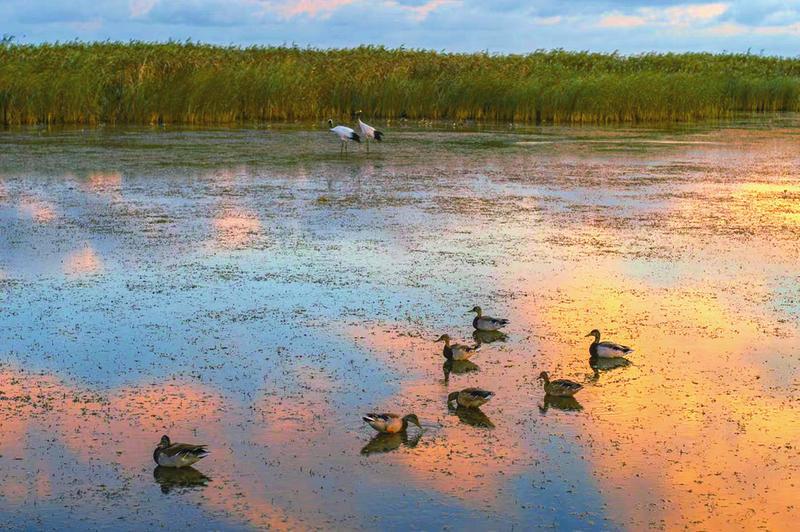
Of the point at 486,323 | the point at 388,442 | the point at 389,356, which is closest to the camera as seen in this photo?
the point at 388,442

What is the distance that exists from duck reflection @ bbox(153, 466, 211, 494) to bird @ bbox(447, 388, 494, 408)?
1.41m

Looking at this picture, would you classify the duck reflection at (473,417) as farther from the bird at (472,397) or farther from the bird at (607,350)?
the bird at (607,350)

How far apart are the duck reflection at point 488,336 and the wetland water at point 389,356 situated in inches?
2.6

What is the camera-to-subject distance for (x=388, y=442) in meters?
5.04

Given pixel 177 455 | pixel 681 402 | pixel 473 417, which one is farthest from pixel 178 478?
pixel 681 402

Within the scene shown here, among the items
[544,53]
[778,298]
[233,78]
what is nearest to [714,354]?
[778,298]

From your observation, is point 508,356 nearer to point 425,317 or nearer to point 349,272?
point 425,317

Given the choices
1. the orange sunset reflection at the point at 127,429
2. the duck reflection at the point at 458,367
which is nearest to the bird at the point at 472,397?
the duck reflection at the point at 458,367

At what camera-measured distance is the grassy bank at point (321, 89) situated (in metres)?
23.5

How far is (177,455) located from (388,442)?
971mm

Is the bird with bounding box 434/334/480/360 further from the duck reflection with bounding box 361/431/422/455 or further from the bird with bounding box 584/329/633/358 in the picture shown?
the duck reflection with bounding box 361/431/422/455

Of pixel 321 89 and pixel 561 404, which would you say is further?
pixel 321 89

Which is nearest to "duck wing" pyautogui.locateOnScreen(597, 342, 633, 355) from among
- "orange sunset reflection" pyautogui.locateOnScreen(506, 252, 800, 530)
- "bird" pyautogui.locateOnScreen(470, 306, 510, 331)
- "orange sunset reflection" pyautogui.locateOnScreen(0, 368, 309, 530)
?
"orange sunset reflection" pyautogui.locateOnScreen(506, 252, 800, 530)

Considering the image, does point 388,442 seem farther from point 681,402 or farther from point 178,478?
point 681,402
